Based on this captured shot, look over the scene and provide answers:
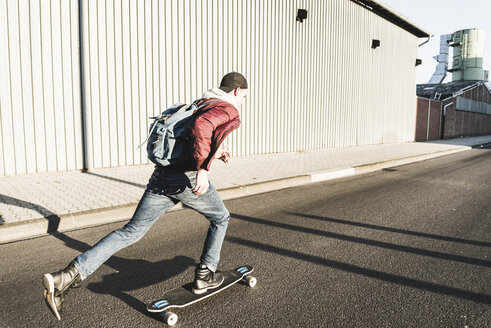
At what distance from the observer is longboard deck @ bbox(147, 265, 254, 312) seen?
2623 mm

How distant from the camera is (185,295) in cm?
283

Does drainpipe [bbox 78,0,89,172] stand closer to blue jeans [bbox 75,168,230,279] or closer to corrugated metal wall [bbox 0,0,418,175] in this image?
corrugated metal wall [bbox 0,0,418,175]

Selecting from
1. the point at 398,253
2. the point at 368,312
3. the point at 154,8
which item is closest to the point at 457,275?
the point at 398,253

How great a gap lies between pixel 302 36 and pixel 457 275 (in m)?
12.8

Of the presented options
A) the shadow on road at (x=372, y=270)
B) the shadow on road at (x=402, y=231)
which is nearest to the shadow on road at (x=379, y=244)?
the shadow on road at (x=372, y=270)

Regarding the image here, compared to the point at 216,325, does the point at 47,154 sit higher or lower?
higher

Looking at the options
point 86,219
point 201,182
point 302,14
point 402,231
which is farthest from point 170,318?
point 302,14

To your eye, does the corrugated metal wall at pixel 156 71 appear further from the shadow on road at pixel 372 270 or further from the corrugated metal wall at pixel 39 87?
the shadow on road at pixel 372 270

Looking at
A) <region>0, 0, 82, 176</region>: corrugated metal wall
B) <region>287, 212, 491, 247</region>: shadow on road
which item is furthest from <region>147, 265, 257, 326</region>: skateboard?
<region>0, 0, 82, 176</region>: corrugated metal wall

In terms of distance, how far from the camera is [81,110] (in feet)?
28.5

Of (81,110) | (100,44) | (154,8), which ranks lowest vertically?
(81,110)

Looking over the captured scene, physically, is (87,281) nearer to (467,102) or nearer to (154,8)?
(154,8)

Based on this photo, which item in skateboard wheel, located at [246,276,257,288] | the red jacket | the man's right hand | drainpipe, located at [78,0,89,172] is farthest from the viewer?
drainpipe, located at [78,0,89,172]

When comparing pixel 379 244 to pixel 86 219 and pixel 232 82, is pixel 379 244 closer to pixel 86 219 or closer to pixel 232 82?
pixel 232 82
